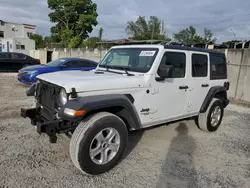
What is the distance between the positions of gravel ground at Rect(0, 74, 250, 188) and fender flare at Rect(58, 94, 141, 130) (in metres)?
0.72

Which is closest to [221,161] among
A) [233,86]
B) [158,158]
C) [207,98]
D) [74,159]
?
[158,158]

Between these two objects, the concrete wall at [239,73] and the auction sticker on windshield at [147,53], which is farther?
the concrete wall at [239,73]

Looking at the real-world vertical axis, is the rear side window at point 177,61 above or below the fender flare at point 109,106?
above

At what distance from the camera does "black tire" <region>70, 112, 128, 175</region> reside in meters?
2.66

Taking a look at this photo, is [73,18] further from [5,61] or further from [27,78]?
[27,78]

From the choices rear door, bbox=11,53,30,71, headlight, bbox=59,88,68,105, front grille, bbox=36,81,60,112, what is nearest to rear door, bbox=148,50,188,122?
headlight, bbox=59,88,68,105

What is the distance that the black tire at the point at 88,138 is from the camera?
2.66 metres

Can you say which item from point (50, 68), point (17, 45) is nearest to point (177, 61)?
point (50, 68)

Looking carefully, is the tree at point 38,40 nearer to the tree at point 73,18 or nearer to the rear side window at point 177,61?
the tree at point 73,18

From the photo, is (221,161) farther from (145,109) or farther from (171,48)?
(171,48)

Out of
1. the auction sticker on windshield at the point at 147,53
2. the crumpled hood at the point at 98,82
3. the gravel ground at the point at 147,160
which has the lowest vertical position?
the gravel ground at the point at 147,160

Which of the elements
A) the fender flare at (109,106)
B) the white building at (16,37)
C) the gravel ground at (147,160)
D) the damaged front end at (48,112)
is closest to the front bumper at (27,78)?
the gravel ground at (147,160)

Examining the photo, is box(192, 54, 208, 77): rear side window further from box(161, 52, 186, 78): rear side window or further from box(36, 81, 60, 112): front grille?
box(36, 81, 60, 112): front grille

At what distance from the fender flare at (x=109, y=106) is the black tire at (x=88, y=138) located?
0.13m
